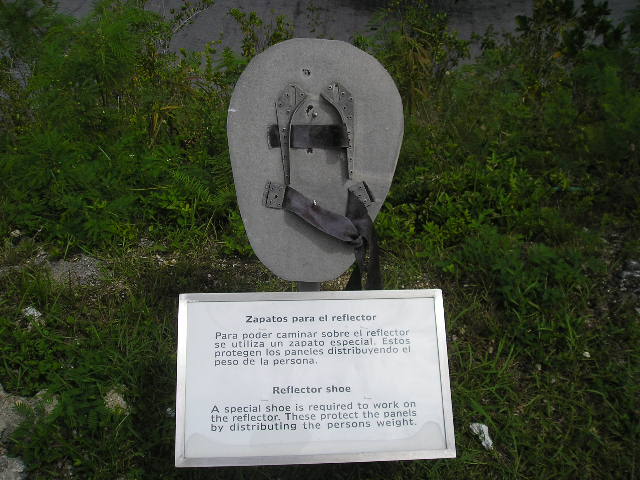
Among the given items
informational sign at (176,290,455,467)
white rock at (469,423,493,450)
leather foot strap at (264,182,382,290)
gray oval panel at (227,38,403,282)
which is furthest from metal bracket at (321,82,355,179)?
white rock at (469,423,493,450)

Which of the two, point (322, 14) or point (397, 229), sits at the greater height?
point (322, 14)

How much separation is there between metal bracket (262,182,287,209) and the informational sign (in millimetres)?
376

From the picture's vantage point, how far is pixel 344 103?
2361mm

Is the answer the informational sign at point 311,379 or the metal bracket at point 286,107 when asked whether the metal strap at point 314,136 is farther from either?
the informational sign at point 311,379

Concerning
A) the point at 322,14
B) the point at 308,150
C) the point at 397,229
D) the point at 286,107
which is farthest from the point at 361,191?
the point at 322,14

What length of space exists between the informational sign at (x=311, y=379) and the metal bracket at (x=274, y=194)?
376mm

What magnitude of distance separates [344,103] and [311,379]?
95 cm

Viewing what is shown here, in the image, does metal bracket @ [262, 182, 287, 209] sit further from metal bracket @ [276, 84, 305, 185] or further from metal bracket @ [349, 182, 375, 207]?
metal bracket @ [349, 182, 375, 207]

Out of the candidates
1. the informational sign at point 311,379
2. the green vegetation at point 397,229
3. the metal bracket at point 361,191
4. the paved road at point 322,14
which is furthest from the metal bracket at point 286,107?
the paved road at point 322,14

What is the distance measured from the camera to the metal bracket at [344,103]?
235 centimetres

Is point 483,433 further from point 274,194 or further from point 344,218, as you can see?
point 274,194

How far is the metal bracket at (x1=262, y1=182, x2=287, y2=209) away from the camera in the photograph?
2.36m

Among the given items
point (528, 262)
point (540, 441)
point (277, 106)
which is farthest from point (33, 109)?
point (540, 441)

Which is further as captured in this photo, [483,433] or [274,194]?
[483,433]
